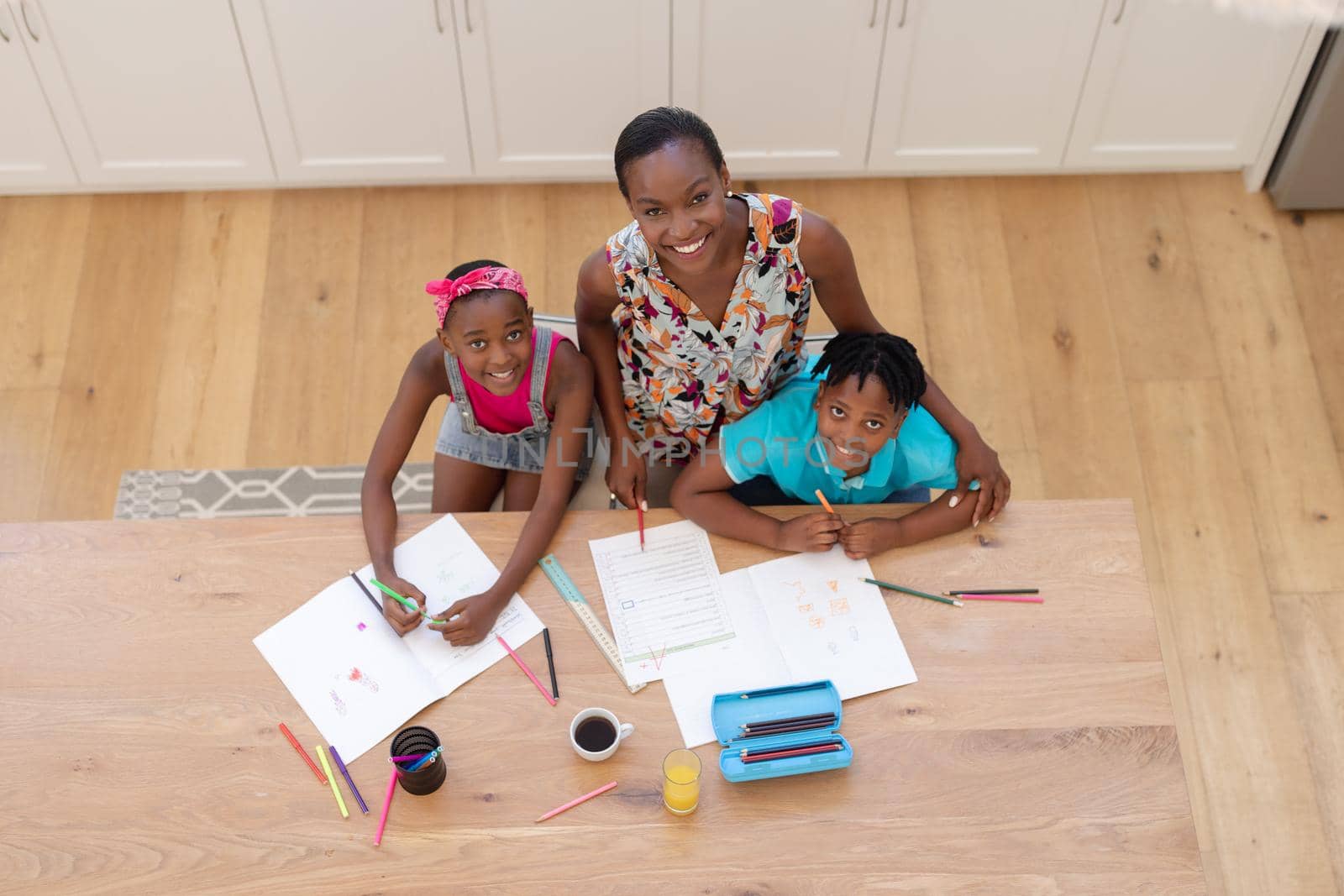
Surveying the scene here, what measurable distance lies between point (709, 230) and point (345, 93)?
174cm

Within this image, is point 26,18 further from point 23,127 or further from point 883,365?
point 883,365

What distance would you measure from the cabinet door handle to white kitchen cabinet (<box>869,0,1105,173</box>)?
2144 mm

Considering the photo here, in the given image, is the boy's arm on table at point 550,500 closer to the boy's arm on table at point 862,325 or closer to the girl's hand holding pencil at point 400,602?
the girl's hand holding pencil at point 400,602

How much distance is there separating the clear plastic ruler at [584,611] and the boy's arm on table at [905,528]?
0.40m

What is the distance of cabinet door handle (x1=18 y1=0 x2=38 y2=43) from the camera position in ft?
9.51

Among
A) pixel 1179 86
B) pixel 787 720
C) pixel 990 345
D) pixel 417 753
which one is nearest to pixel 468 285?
pixel 417 753

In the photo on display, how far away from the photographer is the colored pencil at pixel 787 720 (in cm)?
163

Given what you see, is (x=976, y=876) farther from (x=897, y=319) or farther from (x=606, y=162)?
(x=606, y=162)

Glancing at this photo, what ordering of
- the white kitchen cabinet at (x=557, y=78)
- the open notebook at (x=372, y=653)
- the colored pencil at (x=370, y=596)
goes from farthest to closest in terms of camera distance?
the white kitchen cabinet at (x=557, y=78) < the colored pencil at (x=370, y=596) < the open notebook at (x=372, y=653)

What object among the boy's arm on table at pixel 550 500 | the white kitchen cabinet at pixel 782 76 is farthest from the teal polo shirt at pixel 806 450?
the white kitchen cabinet at pixel 782 76

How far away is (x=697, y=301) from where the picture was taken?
198 cm

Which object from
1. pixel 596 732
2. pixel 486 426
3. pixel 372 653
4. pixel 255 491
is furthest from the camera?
pixel 255 491

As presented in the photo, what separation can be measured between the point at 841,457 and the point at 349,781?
0.91 metres

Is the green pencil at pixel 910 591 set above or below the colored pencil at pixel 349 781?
above
